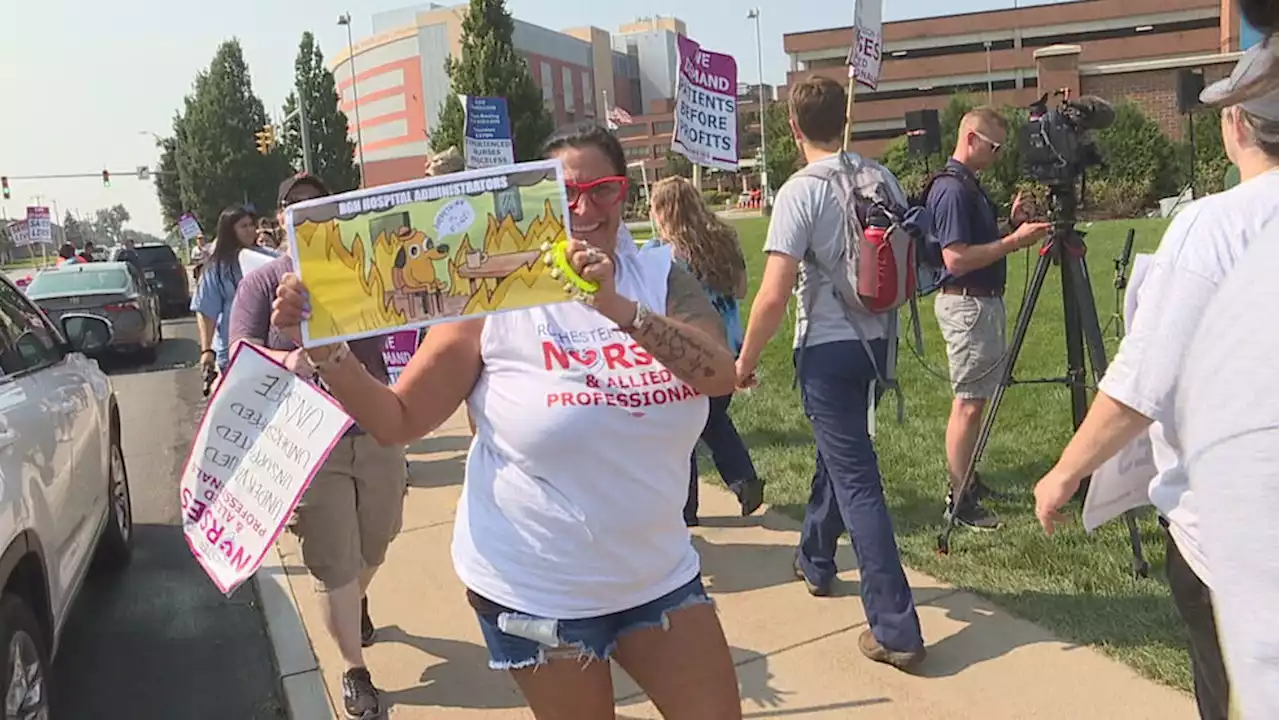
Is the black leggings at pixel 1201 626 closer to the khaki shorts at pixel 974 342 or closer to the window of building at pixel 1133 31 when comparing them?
the khaki shorts at pixel 974 342

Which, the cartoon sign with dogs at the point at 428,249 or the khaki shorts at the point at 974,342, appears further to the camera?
the khaki shorts at the point at 974,342

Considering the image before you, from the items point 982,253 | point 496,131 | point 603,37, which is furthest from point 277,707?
point 603,37

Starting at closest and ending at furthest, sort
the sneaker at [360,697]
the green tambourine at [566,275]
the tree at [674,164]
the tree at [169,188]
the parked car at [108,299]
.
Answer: the green tambourine at [566,275] < the sneaker at [360,697] < the tree at [674,164] < the parked car at [108,299] < the tree at [169,188]

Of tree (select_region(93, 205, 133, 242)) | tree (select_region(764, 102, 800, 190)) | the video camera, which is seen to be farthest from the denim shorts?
tree (select_region(93, 205, 133, 242))

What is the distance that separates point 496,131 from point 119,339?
7.70 meters

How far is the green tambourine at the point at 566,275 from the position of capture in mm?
2031

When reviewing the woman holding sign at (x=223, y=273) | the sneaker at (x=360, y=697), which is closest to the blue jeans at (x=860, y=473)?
the sneaker at (x=360, y=697)

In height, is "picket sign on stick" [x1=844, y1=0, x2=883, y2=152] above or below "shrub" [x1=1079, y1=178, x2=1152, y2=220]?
above

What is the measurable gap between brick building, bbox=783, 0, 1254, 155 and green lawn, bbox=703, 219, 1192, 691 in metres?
65.4

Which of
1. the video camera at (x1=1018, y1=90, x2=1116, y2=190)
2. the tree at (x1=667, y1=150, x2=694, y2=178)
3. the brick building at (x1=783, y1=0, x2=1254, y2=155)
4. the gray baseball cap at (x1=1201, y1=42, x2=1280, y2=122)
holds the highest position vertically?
the brick building at (x1=783, y1=0, x2=1254, y2=155)

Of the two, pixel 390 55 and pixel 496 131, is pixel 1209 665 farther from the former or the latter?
pixel 390 55

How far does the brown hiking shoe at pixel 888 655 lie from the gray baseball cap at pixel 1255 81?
2417 millimetres

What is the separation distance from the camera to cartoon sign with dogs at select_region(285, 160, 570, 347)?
208 cm

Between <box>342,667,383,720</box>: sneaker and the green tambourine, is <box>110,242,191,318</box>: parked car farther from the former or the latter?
the green tambourine
